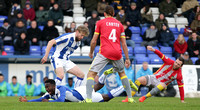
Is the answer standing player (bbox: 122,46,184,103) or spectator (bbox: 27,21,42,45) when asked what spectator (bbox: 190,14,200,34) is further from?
standing player (bbox: 122,46,184,103)

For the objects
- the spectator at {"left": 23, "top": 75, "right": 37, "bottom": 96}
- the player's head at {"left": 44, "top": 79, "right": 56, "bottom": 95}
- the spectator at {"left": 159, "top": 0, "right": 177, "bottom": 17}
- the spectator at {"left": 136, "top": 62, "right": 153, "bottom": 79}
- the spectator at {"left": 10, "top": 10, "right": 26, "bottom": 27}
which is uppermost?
the spectator at {"left": 159, "top": 0, "right": 177, "bottom": 17}

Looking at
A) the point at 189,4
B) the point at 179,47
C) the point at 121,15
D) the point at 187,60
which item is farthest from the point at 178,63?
the point at 189,4

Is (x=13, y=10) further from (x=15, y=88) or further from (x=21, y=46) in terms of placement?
(x=15, y=88)

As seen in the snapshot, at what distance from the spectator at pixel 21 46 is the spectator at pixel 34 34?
694mm

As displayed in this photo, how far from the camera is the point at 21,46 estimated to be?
19.0 meters

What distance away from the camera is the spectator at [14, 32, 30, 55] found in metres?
19.0

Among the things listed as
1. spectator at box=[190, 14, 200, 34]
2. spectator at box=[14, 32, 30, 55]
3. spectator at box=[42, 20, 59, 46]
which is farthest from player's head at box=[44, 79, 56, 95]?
spectator at box=[190, 14, 200, 34]

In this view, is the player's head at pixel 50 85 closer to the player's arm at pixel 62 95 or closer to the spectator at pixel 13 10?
the player's arm at pixel 62 95

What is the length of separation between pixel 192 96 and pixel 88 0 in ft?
29.1

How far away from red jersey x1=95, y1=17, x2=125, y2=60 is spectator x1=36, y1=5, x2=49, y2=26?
13173 millimetres

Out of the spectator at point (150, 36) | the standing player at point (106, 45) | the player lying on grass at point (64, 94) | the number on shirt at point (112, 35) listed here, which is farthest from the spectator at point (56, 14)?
the number on shirt at point (112, 35)

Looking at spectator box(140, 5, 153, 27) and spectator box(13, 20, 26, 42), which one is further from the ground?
spectator box(140, 5, 153, 27)

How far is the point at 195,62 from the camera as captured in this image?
19891 millimetres

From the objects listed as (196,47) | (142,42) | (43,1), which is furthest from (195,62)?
(43,1)
